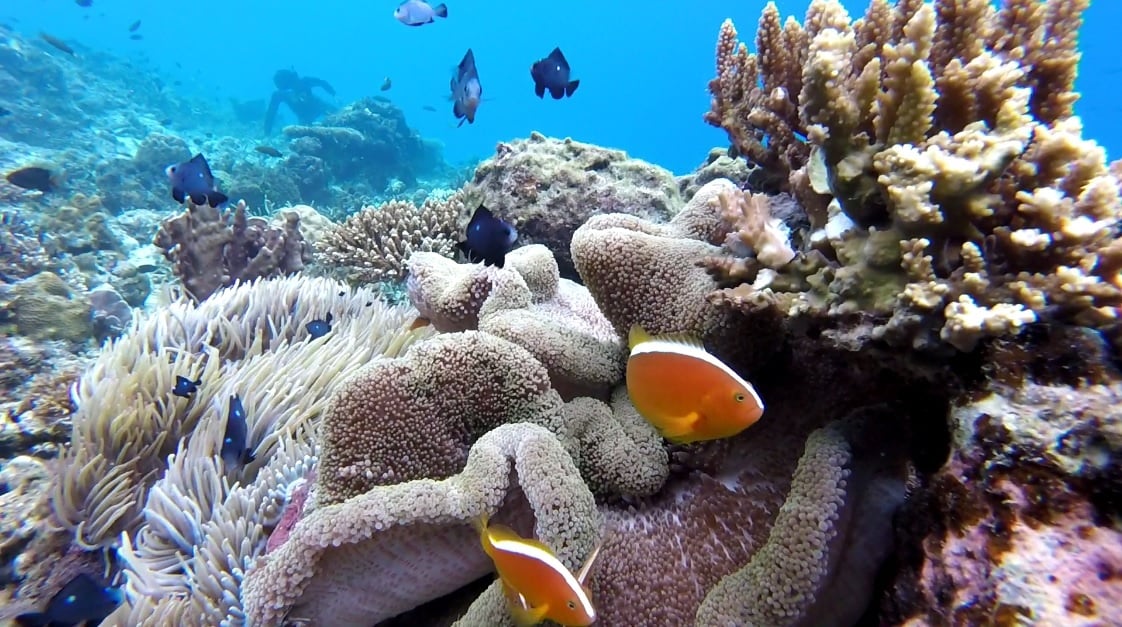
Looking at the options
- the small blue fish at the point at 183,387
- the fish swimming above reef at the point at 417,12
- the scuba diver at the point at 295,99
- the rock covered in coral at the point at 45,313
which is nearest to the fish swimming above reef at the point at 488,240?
the small blue fish at the point at 183,387

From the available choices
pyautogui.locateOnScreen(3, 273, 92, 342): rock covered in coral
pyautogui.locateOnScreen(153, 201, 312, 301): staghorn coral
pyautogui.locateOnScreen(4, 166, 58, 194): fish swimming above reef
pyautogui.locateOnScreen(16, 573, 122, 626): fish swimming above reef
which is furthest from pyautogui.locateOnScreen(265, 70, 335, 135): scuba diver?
pyautogui.locateOnScreen(16, 573, 122, 626): fish swimming above reef

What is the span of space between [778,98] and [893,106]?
60 cm

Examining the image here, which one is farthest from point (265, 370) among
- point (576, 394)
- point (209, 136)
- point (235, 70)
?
point (235, 70)

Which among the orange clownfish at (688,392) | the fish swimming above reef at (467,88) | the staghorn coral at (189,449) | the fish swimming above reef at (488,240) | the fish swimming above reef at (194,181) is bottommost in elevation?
the staghorn coral at (189,449)

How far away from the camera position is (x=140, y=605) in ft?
6.81

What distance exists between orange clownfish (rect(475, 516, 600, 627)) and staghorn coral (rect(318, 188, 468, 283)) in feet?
12.4

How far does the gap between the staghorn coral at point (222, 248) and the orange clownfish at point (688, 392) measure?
4514 millimetres

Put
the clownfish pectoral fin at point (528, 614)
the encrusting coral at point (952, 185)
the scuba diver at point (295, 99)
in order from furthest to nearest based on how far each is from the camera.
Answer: the scuba diver at point (295, 99)
the clownfish pectoral fin at point (528, 614)
the encrusting coral at point (952, 185)

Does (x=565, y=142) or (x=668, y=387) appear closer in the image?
(x=668, y=387)

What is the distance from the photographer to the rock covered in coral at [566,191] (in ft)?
14.0

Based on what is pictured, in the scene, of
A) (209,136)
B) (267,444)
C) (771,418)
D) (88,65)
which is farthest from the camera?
(88,65)

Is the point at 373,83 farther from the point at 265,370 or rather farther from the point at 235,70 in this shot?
the point at 265,370

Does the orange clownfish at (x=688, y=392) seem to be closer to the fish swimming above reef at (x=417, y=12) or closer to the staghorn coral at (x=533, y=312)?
the staghorn coral at (x=533, y=312)

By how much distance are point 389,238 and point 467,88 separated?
150cm
